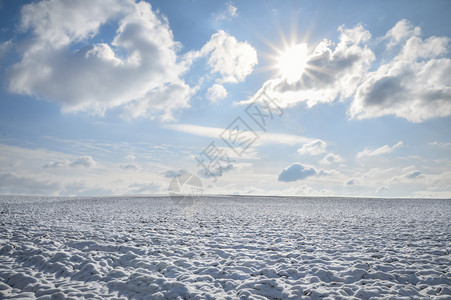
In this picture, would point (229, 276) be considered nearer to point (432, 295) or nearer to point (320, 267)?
point (320, 267)

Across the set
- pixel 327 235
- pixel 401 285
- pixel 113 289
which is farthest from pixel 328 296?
pixel 327 235

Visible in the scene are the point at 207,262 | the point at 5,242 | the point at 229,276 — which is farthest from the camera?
the point at 5,242

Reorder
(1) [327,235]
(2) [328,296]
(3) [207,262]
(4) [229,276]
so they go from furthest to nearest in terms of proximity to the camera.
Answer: (1) [327,235] < (3) [207,262] < (4) [229,276] < (2) [328,296]

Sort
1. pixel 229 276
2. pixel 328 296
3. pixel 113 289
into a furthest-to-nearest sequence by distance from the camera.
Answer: pixel 229 276 → pixel 113 289 → pixel 328 296

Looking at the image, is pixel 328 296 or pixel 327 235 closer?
pixel 328 296

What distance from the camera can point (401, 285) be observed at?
6648mm

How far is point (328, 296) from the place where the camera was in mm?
6016

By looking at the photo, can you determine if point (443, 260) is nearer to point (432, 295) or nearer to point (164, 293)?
point (432, 295)

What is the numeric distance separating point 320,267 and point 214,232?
6.80 m

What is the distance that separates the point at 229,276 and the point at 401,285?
4.82 meters

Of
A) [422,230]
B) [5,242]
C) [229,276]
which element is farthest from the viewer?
[422,230]

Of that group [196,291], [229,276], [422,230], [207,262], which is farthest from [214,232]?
[422,230]

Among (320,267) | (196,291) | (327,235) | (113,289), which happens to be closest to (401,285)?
(320,267)

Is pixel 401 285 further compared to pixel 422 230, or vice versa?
pixel 422 230
